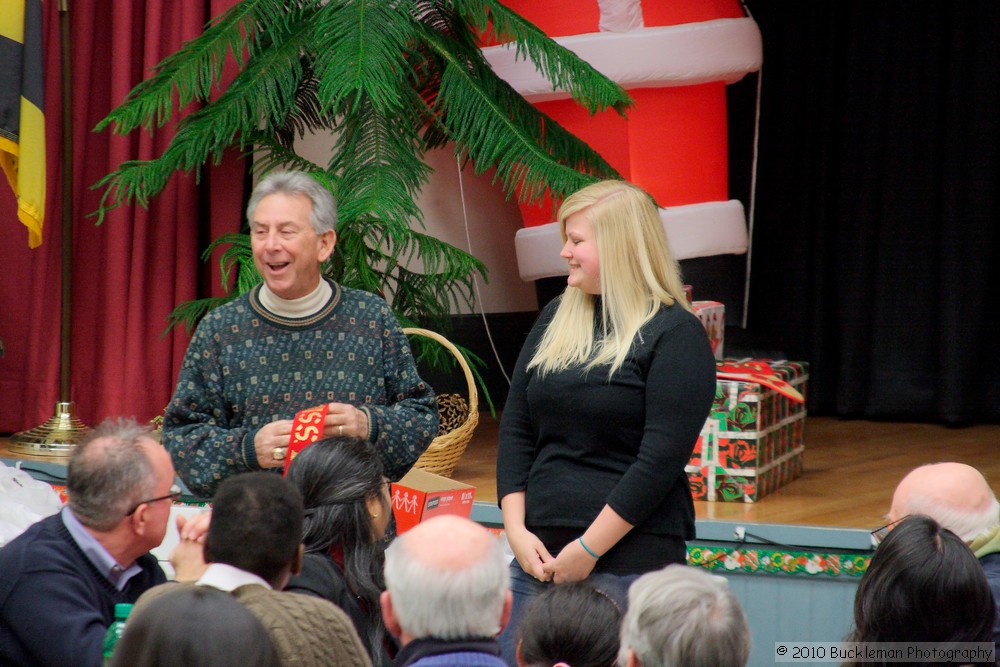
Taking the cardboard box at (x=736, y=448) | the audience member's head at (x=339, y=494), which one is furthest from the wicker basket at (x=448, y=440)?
the audience member's head at (x=339, y=494)

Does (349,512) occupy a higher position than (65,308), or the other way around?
(65,308)

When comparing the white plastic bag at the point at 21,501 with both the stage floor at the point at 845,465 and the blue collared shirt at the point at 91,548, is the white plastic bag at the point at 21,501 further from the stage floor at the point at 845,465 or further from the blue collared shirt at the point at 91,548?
the blue collared shirt at the point at 91,548

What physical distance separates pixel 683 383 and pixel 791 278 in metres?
3.21

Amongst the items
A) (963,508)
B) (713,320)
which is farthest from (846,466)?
(963,508)

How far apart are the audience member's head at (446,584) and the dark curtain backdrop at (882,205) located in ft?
11.2

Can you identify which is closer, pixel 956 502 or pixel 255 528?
pixel 255 528

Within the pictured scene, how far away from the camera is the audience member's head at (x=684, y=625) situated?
1.28m

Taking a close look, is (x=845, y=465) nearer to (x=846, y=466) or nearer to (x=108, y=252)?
(x=846, y=466)

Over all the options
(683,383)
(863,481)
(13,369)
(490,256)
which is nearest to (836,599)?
(863,481)

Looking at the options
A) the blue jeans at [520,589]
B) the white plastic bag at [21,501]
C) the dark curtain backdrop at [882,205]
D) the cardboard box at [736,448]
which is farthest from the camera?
the dark curtain backdrop at [882,205]

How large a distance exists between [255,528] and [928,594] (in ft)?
2.67

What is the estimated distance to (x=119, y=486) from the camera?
1594 mm

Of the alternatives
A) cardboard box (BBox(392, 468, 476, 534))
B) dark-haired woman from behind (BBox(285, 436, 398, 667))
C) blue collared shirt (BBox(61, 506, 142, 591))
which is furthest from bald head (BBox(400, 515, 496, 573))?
cardboard box (BBox(392, 468, 476, 534))

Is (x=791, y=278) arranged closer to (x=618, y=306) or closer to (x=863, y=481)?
(x=863, y=481)
